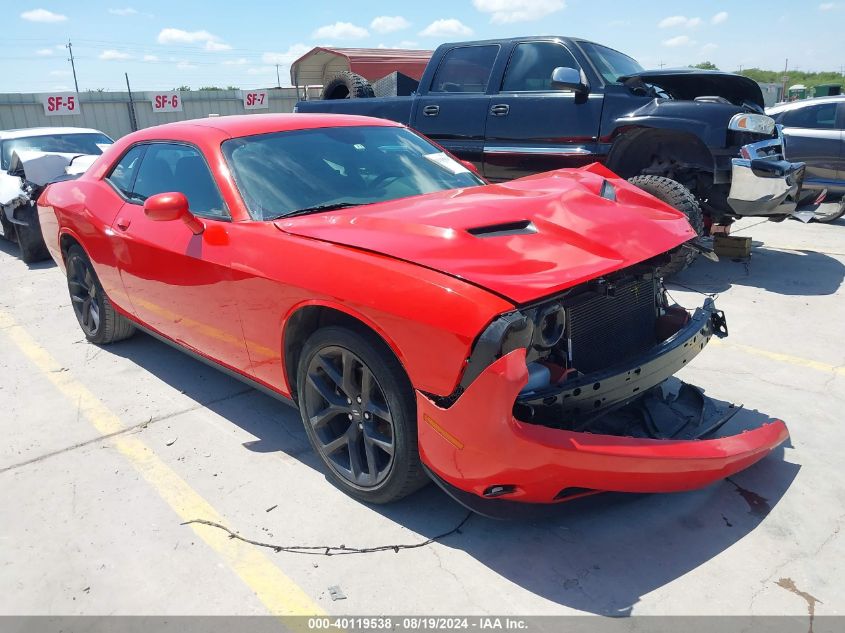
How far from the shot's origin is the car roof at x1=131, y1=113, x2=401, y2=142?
3.54 m

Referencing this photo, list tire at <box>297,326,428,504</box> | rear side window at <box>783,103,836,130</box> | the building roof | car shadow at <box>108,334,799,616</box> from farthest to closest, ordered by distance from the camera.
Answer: the building roof < rear side window at <box>783,103,836,130</box> < tire at <box>297,326,428,504</box> < car shadow at <box>108,334,799,616</box>

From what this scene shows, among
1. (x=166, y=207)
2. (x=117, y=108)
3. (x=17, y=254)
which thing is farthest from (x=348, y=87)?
(x=117, y=108)

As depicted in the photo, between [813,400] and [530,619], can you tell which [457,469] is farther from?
[813,400]

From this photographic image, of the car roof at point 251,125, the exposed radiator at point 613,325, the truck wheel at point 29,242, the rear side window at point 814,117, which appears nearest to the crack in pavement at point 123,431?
the car roof at point 251,125

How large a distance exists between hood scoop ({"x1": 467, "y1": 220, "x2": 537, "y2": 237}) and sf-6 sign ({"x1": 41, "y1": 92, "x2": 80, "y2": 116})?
69.6 feet

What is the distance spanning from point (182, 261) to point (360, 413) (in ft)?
4.61

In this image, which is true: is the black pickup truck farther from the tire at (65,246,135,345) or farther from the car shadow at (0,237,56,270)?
the car shadow at (0,237,56,270)

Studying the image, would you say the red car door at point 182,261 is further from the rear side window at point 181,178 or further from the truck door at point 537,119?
the truck door at point 537,119

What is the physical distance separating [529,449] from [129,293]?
9.99 ft

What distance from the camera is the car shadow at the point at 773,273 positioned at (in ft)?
19.4

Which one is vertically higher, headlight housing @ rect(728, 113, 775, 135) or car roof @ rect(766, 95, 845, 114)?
car roof @ rect(766, 95, 845, 114)

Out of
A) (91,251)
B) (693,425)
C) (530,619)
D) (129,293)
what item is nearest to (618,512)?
(693,425)

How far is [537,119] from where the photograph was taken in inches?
257

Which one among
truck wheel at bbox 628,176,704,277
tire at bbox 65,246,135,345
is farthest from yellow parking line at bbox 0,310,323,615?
truck wheel at bbox 628,176,704,277
